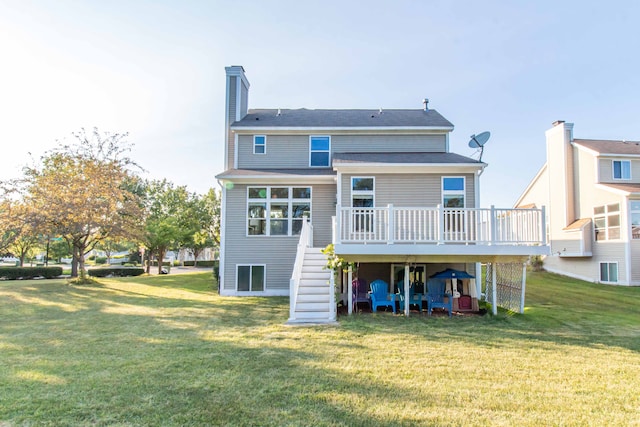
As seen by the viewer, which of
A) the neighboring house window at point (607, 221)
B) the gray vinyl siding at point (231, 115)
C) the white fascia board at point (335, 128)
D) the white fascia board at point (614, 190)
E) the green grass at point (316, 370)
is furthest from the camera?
the neighboring house window at point (607, 221)

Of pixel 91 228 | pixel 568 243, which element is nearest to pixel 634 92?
pixel 568 243

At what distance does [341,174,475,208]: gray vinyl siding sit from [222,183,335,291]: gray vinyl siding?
1.43 m

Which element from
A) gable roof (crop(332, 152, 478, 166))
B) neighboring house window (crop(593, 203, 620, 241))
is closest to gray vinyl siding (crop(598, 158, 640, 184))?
neighboring house window (crop(593, 203, 620, 241))

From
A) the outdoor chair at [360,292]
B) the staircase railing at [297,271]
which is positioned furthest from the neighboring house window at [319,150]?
the outdoor chair at [360,292]

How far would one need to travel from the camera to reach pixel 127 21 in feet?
32.5

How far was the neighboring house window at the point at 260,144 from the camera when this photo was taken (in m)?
14.2

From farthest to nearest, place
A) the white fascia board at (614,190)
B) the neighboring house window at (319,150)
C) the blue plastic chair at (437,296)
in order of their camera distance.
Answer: the white fascia board at (614,190), the neighboring house window at (319,150), the blue plastic chair at (437,296)

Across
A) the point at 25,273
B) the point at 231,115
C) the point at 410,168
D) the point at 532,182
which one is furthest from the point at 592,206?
the point at 25,273

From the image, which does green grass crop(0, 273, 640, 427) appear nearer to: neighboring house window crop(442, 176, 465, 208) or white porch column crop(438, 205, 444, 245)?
white porch column crop(438, 205, 444, 245)

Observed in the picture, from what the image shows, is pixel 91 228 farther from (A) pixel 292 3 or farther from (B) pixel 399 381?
(B) pixel 399 381

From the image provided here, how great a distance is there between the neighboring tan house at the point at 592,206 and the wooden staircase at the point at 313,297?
50.0 feet

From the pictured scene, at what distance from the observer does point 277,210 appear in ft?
43.4

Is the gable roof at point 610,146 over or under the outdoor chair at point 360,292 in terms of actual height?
over

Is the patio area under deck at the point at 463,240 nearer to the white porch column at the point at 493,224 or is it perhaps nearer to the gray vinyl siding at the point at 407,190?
the white porch column at the point at 493,224
